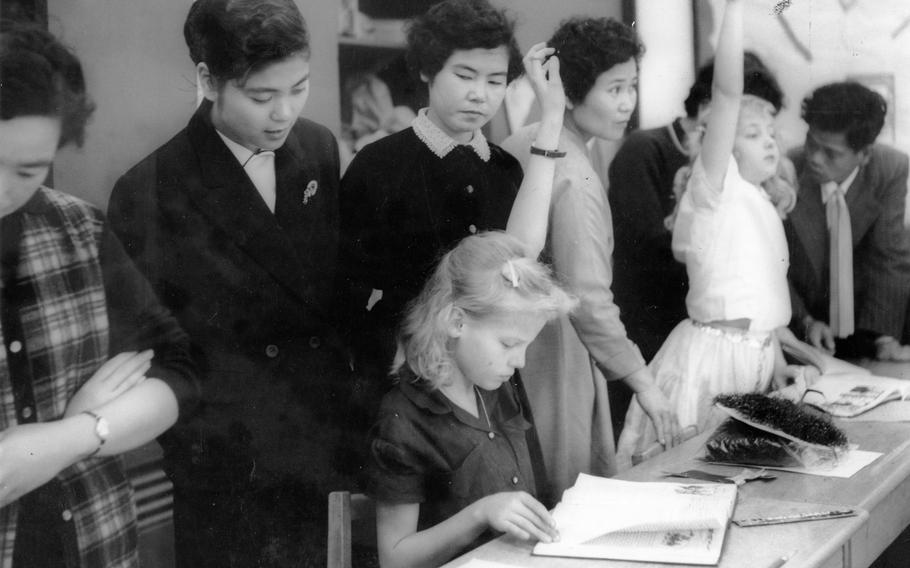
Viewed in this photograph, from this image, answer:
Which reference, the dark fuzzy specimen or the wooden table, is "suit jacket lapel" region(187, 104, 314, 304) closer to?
the wooden table

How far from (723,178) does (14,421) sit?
2173 mm

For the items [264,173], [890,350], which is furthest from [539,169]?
[890,350]

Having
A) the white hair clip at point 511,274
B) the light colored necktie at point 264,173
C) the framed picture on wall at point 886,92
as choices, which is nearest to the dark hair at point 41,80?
the light colored necktie at point 264,173

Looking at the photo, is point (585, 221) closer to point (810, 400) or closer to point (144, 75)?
point (810, 400)

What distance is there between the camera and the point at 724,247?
3115 millimetres

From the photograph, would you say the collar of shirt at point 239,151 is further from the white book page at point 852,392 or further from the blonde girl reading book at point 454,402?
the white book page at point 852,392

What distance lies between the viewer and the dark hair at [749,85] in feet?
9.94

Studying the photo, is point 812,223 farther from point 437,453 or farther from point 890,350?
point 437,453

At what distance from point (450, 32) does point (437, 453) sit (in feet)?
3.16

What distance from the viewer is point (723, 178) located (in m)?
3.06

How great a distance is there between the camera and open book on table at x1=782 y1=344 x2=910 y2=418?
3.07 meters

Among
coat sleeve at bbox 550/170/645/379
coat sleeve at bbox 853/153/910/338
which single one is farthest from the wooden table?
coat sleeve at bbox 853/153/910/338

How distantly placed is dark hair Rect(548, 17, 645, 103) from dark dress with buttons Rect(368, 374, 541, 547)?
0.88 metres

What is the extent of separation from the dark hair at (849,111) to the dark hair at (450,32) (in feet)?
4.56
